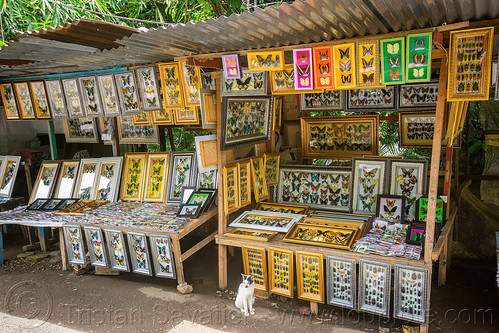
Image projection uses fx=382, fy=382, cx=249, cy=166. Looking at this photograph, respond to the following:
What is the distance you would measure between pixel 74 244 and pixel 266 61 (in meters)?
3.83

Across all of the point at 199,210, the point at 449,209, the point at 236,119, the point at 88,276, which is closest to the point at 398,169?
the point at 449,209

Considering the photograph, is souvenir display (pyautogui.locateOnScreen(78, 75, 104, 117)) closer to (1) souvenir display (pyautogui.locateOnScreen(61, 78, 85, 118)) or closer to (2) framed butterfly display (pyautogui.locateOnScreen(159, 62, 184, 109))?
(1) souvenir display (pyautogui.locateOnScreen(61, 78, 85, 118))

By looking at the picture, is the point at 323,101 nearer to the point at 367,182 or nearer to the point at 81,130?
the point at 367,182

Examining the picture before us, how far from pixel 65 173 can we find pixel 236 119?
3966mm

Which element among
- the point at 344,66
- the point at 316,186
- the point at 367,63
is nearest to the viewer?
the point at 367,63

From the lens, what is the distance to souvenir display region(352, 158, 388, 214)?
5043 mm

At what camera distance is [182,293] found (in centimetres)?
496

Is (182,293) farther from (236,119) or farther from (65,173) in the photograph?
(65,173)

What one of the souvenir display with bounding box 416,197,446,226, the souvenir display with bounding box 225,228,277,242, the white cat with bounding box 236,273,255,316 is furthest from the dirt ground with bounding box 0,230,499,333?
the souvenir display with bounding box 416,197,446,226

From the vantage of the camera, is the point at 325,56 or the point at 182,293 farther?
the point at 182,293

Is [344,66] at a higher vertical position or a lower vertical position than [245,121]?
higher

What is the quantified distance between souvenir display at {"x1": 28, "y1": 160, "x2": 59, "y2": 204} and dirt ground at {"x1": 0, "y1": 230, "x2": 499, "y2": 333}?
153 centimetres

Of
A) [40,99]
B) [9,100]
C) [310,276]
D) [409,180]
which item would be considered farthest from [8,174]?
[409,180]

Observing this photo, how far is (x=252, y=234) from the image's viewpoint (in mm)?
4723
